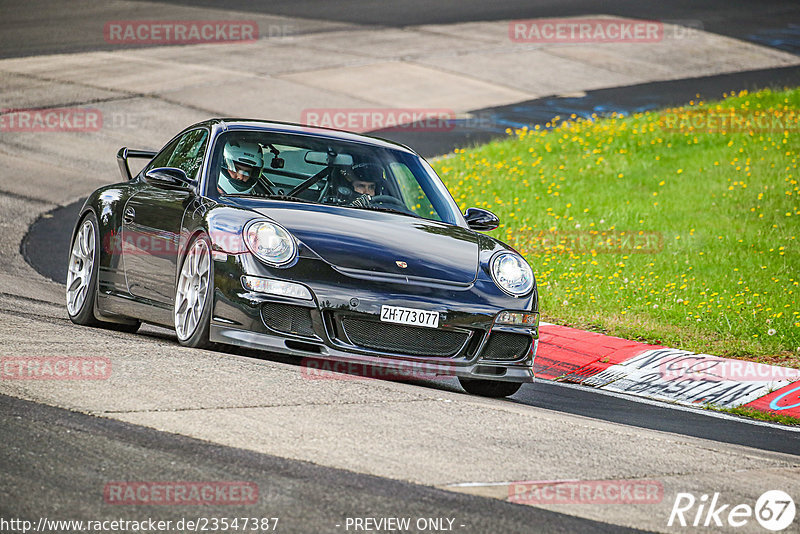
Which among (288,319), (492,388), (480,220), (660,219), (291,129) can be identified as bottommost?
(660,219)

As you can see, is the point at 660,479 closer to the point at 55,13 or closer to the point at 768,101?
the point at 768,101

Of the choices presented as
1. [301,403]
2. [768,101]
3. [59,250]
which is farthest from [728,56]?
[301,403]

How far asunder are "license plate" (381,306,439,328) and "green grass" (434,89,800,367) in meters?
3.83

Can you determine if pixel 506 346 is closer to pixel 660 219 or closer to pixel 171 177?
pixel 171 177

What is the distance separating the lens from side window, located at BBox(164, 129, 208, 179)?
780 centimetres

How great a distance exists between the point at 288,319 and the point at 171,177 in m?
1.43

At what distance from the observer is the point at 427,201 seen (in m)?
8.26

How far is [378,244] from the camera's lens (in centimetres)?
690

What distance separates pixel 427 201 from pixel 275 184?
1179 millimetres

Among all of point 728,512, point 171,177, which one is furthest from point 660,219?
point 728,512

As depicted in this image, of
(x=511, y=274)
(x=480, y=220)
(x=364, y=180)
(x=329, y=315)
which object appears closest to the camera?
(x=329, y=315)

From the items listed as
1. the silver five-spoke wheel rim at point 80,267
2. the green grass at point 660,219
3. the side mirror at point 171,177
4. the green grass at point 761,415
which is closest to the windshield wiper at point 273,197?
the side mirror at point 171,177

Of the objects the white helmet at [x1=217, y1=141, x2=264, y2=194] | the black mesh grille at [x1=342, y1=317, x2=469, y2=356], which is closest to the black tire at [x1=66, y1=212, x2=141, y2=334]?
the white helmet at [x1=217, y1=141, x2=264, y2=194]

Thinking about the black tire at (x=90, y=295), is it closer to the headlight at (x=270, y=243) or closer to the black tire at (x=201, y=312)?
the black tire at (x=201, y=312)
